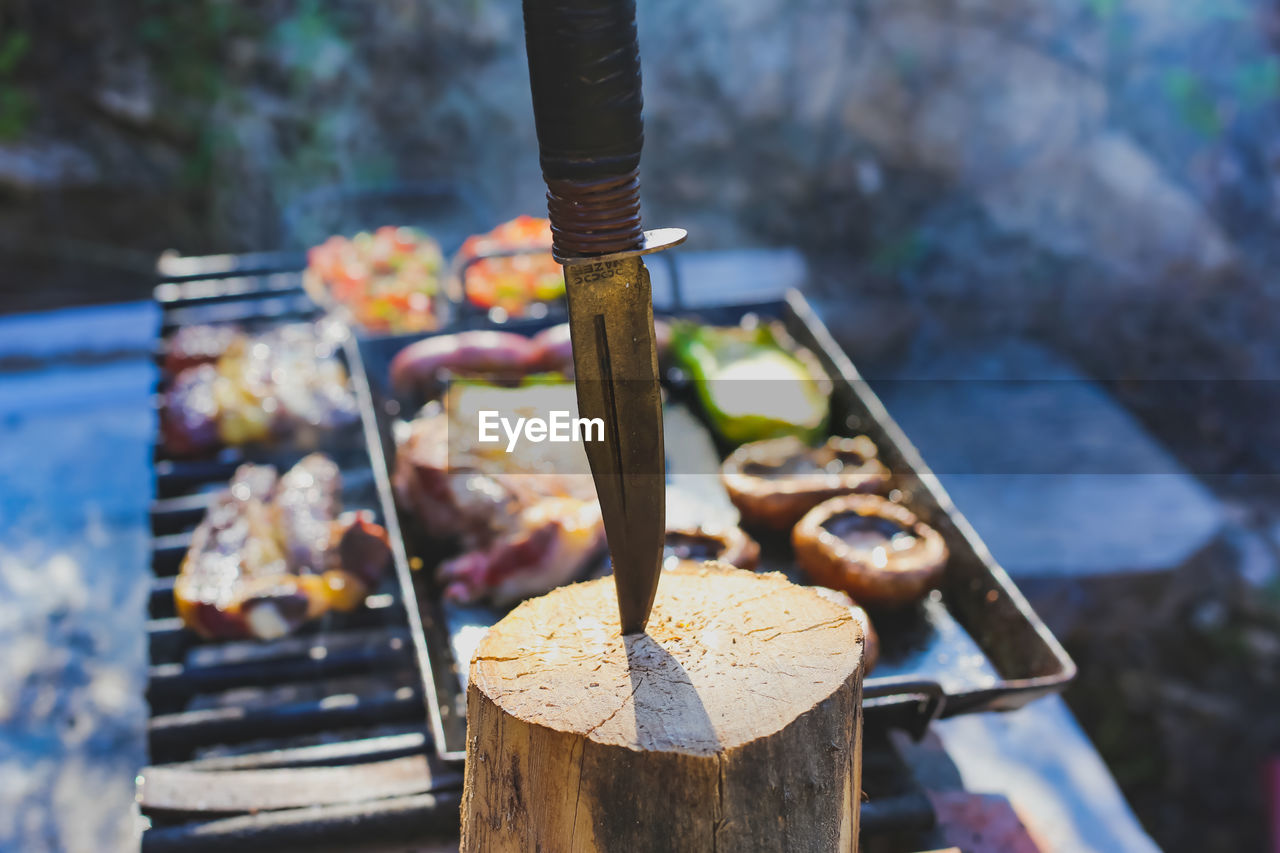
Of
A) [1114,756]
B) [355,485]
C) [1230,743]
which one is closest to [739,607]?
[355,485]

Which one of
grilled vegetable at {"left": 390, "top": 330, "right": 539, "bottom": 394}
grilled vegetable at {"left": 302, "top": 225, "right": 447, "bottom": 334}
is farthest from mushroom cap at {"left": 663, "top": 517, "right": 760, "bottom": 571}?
grilled vegetable at {"left": 302, "top": 225, "right": 447, "bottom": 334}

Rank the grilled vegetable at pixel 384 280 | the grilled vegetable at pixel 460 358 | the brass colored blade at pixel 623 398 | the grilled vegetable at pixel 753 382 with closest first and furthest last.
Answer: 1. the brass colored blade at pixel 623 398
2. the grilled vegetable at pixel 753 382
3. the grilled vegetable at pixel 460 358
4. the grilled vegetable at pixel 384 280

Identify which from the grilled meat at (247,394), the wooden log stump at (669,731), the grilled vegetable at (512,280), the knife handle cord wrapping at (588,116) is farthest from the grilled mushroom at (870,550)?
the grilled vegetable at (512,280)

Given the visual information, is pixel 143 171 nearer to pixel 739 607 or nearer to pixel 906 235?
pixel 906 235

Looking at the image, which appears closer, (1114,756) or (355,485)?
(355,485)

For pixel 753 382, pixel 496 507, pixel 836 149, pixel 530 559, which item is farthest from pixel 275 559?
pixel 836 149

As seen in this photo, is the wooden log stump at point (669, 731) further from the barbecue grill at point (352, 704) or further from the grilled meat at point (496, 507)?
the grilled meat at point (496, 507)

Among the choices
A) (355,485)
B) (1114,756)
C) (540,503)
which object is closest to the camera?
(540,503)
